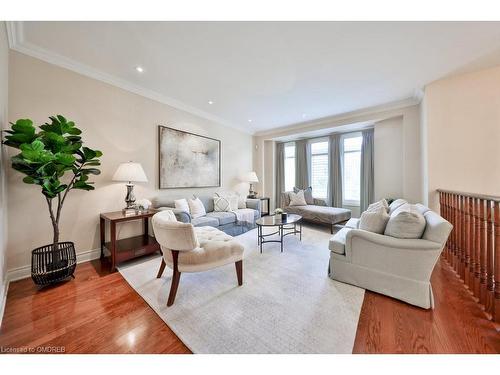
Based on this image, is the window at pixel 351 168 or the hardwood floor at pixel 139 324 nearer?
the hardwood floor at pixel 139 324

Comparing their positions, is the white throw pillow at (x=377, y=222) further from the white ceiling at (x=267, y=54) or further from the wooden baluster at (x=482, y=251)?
the white ceiling at (x=267, y=54)

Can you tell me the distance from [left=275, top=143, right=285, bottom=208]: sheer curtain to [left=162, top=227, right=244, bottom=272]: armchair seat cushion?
4.40 metres

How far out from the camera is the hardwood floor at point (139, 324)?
1.32 meters

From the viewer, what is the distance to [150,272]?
2.37 metres

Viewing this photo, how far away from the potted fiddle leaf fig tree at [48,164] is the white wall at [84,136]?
340 mm

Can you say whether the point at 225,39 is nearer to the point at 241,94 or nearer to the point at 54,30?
the point at 241,94

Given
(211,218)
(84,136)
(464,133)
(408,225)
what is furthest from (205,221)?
(464,133)

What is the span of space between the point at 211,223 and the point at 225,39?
2627 mm

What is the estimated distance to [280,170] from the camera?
6344 millimetres

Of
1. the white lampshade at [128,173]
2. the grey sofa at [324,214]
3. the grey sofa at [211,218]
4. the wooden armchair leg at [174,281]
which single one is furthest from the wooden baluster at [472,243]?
the white lampshade at [128,173]

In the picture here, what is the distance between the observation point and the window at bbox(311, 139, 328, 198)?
5566 millimetres

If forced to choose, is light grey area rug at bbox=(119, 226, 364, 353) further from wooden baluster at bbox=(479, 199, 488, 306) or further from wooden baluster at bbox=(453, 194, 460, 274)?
wooden baluster at bbox=(453, 194, 460, 274)

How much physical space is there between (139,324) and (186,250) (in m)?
0.64
